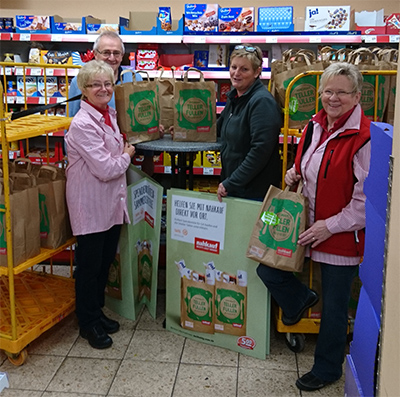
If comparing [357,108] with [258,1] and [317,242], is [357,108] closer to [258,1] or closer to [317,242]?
[317,242]

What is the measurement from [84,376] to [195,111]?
167 centimetres

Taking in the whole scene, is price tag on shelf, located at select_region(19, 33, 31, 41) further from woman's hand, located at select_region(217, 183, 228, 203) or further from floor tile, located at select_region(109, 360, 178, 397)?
floor tile, located at select_region(109, 360, 178, 397)

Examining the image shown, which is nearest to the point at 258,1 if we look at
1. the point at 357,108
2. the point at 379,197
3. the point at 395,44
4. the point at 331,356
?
the point at 395,44

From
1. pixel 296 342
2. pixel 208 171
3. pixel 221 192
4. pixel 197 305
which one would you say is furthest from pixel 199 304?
pixel 208 171

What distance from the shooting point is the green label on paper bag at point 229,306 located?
3059 mm

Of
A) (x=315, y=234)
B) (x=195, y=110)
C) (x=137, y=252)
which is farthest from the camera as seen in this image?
(x=137, y=252)

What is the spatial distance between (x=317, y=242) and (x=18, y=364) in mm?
1789

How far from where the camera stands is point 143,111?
3.25 m

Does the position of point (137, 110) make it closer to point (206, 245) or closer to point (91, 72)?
point (91, 72)

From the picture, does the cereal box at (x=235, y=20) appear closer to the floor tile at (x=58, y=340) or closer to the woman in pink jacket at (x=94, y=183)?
the woman in pink jacket at (x=94, y=183)

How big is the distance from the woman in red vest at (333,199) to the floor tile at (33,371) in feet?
4.23

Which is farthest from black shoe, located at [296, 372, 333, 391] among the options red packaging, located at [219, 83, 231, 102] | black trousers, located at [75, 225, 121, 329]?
red packaging, located at [219, 83, 231, 102]

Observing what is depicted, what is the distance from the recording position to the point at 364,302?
5.42 feet

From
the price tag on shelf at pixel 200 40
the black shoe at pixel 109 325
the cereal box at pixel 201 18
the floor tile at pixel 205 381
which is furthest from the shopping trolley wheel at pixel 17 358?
the cereal box at pixel 201 18
